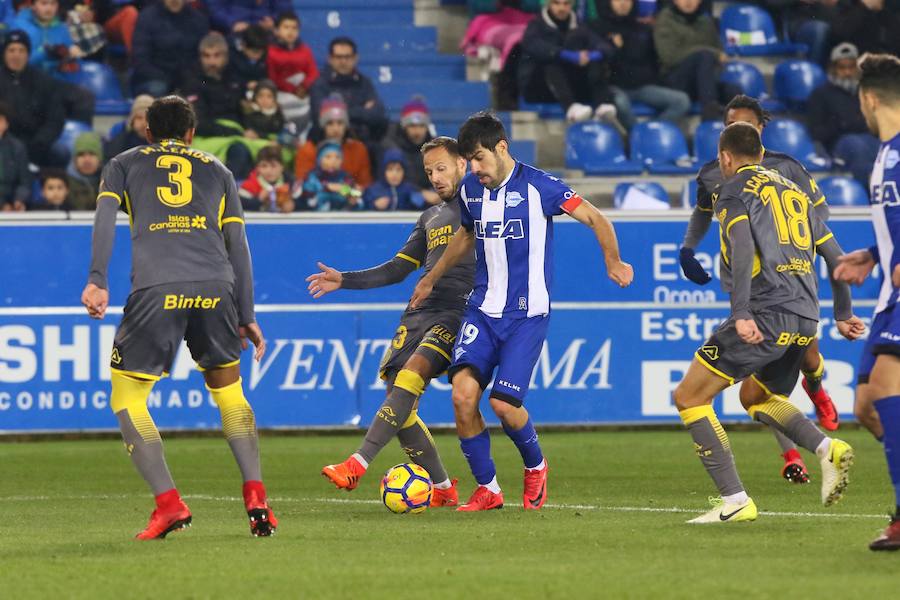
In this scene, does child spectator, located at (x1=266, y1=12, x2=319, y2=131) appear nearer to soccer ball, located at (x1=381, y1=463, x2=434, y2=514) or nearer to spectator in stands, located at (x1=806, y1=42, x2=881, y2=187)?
spectator in stands, located at (x1=806, y1=42, x2=881, y2=187)

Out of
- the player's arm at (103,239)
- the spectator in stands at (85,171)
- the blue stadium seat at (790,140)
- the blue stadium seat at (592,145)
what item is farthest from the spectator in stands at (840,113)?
the player's arm at (103,239)

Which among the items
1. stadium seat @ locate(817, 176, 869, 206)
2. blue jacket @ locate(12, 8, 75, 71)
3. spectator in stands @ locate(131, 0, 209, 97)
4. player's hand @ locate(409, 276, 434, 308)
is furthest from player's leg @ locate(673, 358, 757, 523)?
blue jacket @ locate(12, 8, 75, 71)

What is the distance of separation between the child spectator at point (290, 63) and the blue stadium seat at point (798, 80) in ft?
17.3

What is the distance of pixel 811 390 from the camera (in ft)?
36.6

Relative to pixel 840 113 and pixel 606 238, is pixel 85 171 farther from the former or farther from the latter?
pixel 606 238

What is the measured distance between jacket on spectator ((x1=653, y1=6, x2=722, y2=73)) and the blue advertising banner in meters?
5.17

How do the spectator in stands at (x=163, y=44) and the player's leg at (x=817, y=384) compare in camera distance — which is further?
the spectator in stands at (x=163, y=44)

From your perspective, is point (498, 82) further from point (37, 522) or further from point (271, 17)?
point (37, 522)

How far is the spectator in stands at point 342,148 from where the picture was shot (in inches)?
663

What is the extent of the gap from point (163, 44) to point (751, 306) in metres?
10.6

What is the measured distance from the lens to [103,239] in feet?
25.1

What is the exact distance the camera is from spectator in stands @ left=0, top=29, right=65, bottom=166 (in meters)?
16.8

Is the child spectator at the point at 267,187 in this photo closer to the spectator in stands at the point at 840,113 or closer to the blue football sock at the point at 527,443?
the spectator in stands at the point at 840,113

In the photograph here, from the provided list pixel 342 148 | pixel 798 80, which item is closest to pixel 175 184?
pixel 342 148
